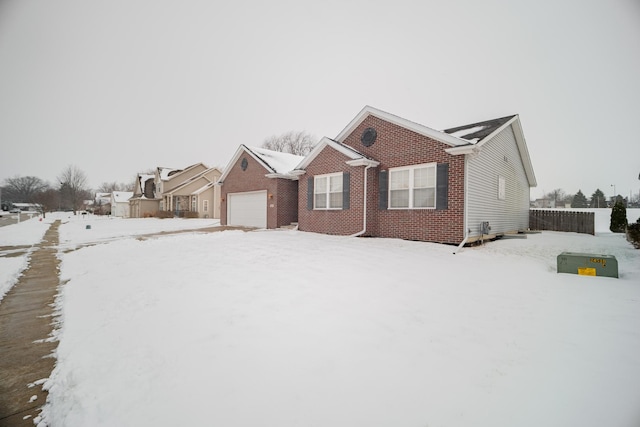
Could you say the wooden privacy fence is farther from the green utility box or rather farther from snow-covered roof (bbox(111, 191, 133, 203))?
snow-covered roof (bbox(111, 191, 133, 203))

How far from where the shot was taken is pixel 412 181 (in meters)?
10.5

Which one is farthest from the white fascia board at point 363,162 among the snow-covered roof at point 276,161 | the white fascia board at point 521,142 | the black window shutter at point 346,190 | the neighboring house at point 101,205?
the neighboring house at point 101,205

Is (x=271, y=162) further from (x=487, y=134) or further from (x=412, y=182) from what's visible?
(x=487, y=134)

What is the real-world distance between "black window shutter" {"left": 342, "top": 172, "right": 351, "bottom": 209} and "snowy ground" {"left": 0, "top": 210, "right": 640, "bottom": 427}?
6.15 metres

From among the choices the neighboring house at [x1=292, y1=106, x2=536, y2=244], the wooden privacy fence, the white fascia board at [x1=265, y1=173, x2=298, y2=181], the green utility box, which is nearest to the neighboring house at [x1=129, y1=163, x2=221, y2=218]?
the white fascia board at [x1=265, y1=173, x2=298, y2=181]

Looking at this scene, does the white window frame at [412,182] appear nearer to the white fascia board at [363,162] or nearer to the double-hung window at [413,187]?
the double-hung window at [413,187]

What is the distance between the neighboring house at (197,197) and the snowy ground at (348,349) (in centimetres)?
2622

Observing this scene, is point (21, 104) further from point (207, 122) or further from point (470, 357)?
point (207, 122)

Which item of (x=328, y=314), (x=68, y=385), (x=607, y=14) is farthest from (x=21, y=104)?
(x=607, y=14)

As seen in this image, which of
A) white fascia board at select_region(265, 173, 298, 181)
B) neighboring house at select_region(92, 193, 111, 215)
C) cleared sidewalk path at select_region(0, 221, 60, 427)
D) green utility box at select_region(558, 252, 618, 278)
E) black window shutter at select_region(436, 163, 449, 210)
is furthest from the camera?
neighboring house at select_region(92, 193, 111, 215)

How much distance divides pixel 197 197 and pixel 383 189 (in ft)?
85.2

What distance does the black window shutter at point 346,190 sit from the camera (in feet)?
38.8

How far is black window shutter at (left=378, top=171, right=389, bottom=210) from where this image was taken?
11117mm

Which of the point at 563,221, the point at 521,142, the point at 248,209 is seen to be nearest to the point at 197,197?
the point at 248,209
